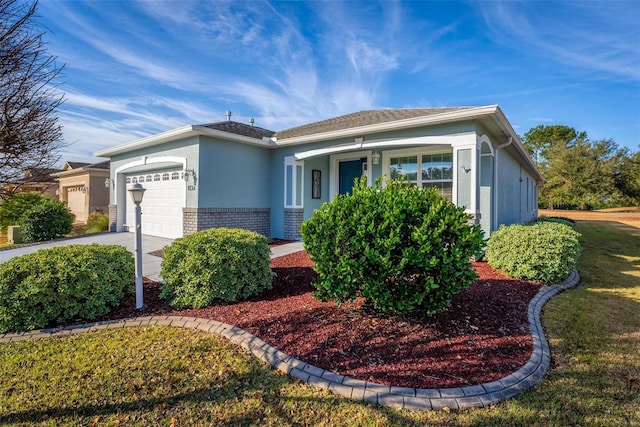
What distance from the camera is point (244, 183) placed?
10484 millimetres

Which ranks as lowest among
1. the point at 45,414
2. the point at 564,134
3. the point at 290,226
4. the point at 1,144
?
the point at 45,414

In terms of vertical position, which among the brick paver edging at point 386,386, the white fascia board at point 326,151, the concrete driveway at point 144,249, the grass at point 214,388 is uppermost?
the white fascia board at point 326,151

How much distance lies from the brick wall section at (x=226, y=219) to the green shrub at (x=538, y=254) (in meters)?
7.43

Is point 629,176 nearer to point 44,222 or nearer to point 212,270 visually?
point 212,270

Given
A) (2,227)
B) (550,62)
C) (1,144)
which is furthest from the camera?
(2,227)

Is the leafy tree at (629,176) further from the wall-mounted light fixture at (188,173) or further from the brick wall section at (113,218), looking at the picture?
the brick wall section at (113,218)

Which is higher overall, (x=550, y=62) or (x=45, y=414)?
(x=550, y=62)

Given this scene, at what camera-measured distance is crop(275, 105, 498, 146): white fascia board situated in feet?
23.5

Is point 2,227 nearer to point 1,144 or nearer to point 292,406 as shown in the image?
point 1,144

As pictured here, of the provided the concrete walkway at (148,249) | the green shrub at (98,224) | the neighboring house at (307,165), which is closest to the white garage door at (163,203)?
the neighboring house at (307,165)

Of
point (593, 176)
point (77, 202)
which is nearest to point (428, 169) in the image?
point (77, 202)

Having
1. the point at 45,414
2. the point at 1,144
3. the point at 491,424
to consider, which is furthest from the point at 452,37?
the point at 45,414

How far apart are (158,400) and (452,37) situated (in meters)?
10.2

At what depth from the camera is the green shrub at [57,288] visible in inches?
153
